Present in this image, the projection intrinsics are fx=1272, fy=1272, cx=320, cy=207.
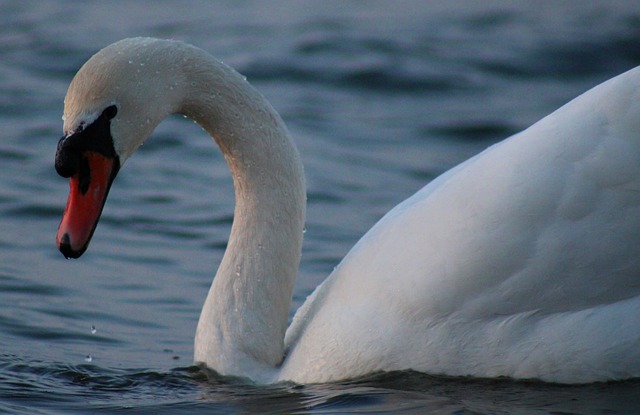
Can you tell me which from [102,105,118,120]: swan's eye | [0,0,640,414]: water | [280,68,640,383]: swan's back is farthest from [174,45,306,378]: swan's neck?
[280,68,640,383]: swan's back

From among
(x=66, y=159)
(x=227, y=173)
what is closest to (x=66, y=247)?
(x=66, y=159)

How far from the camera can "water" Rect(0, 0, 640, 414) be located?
19.5 feet

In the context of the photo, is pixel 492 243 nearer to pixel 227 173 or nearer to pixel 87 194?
pixel 87 194

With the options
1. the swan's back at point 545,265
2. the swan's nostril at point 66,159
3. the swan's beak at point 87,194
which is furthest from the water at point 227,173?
the swan's nostril at point 66,159

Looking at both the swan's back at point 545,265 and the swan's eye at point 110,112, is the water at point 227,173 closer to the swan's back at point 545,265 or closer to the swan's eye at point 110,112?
the swan's back at point 545,265

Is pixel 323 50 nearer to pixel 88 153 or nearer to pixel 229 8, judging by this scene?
pixel 229 8

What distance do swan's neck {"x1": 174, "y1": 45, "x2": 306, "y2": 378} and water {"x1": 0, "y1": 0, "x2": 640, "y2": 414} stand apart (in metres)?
0.22

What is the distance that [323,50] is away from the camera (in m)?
15.0

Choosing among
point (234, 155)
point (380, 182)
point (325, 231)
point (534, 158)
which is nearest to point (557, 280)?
point (534, 158)

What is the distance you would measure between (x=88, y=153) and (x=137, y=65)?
46cm

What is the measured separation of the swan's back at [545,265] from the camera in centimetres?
557

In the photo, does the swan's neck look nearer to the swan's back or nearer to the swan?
the swan

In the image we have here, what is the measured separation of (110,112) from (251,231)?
3.70ft

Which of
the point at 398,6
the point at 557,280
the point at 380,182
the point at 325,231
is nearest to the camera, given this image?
the point at 557,280
